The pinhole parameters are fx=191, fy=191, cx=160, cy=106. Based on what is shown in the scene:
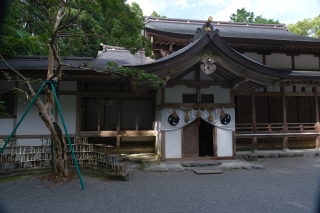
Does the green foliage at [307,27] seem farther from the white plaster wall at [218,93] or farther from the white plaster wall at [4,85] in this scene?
the white plaster wall at [4,85]

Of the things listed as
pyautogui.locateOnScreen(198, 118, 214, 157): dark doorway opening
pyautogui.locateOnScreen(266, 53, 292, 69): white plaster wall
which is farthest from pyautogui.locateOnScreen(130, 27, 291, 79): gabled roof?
pyautogui.locateOnScreen(266, 53, 292, 69): white plaster wall

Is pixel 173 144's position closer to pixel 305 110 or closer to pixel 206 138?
pixel 206 138

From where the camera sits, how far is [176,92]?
8.00m

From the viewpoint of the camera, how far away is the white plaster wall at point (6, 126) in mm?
8680

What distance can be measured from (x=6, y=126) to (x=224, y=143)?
9787mm

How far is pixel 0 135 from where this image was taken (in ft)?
28.3

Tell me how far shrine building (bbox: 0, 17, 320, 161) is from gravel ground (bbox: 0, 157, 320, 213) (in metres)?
2.06

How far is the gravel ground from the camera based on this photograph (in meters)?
3.88

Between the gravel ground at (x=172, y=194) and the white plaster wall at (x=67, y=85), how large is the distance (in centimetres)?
495

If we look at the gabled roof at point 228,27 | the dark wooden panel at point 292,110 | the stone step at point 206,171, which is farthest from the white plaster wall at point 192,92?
the dark wooden panel at point 292,110

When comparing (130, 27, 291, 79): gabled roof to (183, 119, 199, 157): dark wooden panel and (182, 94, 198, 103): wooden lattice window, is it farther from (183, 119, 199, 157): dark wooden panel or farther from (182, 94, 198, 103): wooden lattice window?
(183, 119, 199, 157): dark wooden panel

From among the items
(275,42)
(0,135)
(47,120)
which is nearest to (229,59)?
(275,42)

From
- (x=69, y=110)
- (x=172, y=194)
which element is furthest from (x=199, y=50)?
(x=69, y=110)

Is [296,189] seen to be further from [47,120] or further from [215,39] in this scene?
[47,120]
